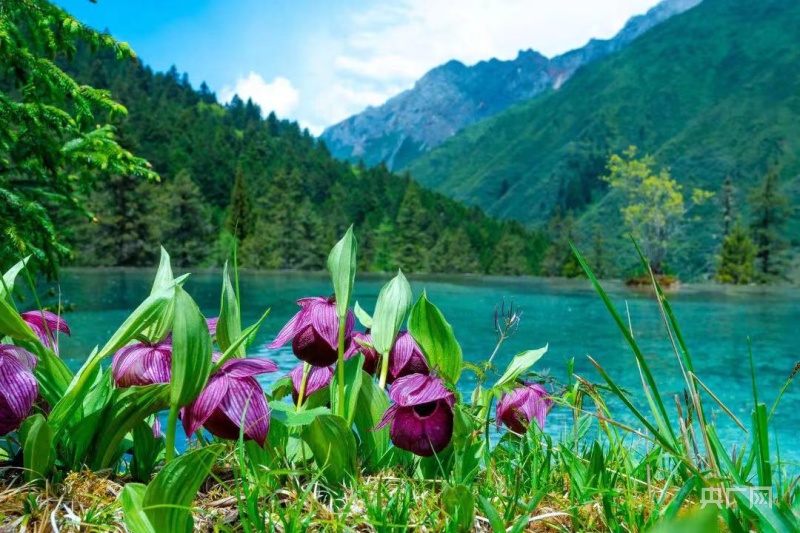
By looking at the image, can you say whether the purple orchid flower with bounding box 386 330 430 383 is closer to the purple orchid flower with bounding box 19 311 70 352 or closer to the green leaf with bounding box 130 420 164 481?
the green leaf with bounding box 130 420 164 481

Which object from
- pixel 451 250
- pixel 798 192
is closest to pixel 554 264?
pixel 451 250

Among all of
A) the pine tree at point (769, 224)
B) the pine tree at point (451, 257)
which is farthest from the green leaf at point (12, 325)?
the pine tree at point (451, 257)

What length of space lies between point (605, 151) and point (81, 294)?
118 m

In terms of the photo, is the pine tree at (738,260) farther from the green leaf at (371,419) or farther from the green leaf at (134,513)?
A: the green leaf at (134,513)

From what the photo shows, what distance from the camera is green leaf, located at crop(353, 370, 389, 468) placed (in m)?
1.27

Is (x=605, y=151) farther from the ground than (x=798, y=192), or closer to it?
farther from the ground

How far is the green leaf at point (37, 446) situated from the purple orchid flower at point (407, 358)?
65 centimetres

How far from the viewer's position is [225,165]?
72.1 m

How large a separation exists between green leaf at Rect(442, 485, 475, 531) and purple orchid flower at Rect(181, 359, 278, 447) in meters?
0.32

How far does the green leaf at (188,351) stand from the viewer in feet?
2.93

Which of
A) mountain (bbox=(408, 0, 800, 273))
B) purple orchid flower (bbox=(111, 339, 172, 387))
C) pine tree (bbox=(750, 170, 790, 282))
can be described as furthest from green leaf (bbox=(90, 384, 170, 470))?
mountain (bbox=(408, 0, 800, 273))

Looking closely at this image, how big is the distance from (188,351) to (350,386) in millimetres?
408

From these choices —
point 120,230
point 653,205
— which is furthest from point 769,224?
point 120,230

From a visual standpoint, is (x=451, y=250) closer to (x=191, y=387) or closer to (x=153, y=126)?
(x=153, y=126)
